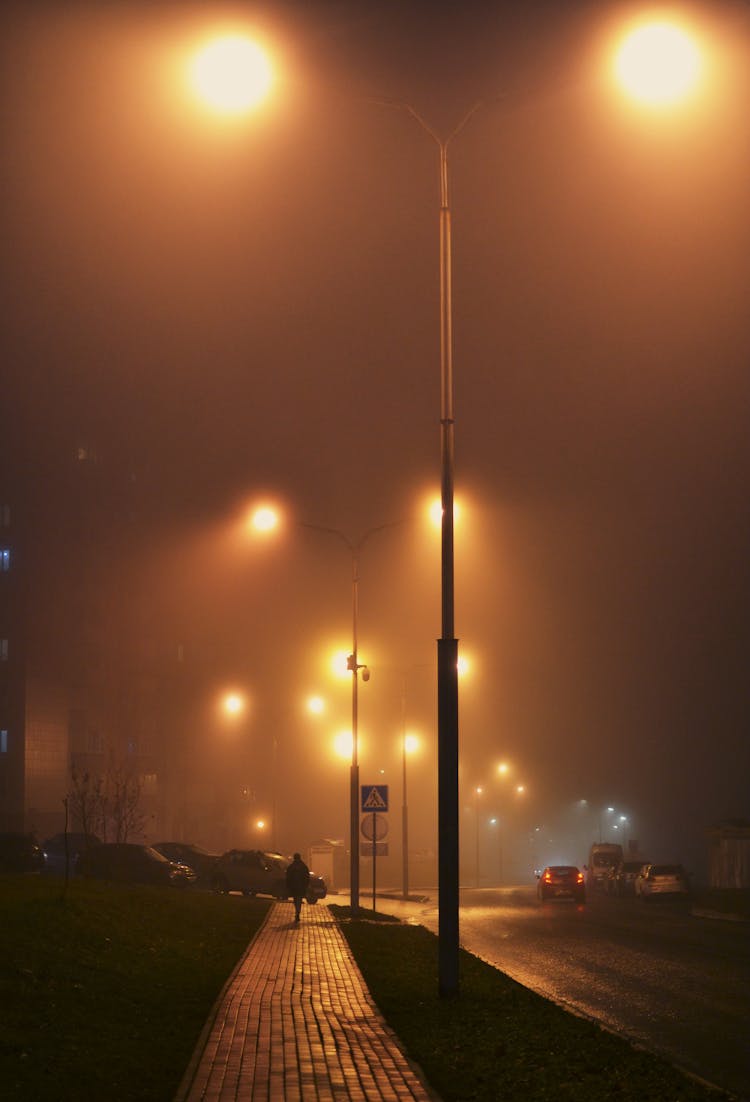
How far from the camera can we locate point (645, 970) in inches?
894

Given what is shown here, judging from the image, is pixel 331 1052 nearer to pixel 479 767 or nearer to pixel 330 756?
pixel 330 756

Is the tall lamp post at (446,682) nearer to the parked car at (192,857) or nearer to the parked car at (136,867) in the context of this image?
the parked car at (136,867)

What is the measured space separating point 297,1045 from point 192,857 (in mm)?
45068

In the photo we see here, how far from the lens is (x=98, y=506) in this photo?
90438 mm

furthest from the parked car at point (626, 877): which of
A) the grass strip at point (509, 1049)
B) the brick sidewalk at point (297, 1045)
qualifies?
the grass strip at point (509, 1049)

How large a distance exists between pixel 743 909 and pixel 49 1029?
3368cm

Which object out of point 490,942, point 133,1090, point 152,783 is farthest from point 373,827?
point 152,783

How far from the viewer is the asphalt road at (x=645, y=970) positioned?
46.4 ft

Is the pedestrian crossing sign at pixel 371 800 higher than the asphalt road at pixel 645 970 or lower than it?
higher

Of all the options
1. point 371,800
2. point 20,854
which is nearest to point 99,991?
point 371,800

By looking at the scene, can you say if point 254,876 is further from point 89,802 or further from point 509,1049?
point 509,1049

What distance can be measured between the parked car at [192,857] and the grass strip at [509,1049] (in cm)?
3641

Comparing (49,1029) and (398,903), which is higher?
(49,1029)

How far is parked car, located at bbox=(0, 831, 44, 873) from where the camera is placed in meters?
48.9
